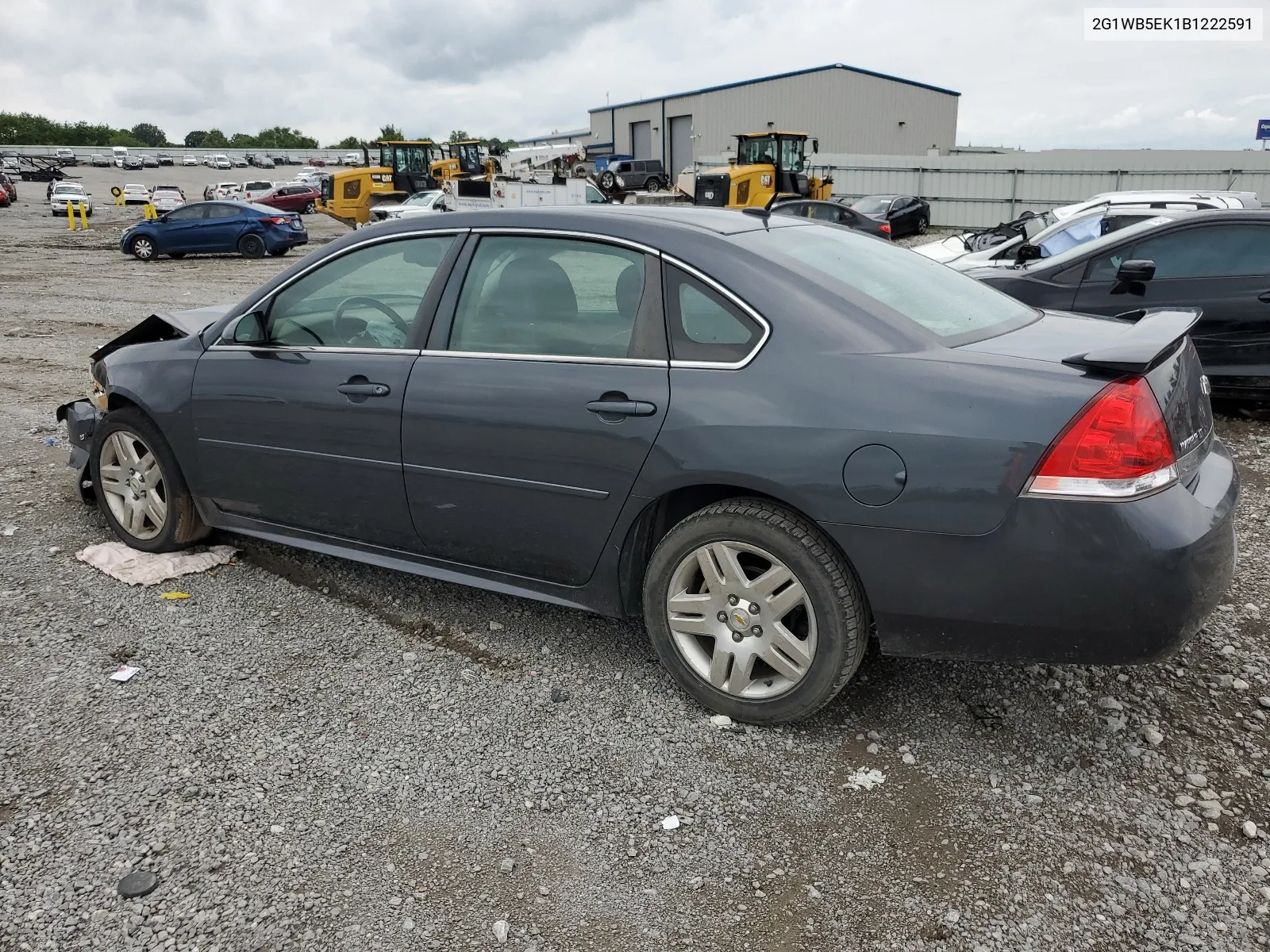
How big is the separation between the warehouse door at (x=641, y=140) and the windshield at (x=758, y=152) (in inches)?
1198

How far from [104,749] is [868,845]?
2356 mm

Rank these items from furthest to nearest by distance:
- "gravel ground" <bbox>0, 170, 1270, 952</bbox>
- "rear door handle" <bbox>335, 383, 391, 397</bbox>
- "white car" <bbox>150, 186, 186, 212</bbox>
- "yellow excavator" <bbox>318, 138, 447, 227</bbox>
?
"white car" <bbox>150, 186, 186, 212</bbox>, "yellow excavator" <bbox>318, 138, 447, 227</bbox>, "rear door handle" <bbox>335, 383, 391, 397</bbox>, "gravel ground" <bbox>0, 170, 1270, 952</bbox>

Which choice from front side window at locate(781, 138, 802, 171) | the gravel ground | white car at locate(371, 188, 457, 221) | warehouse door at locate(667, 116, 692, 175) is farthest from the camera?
warehouse door at locate(667, 116, 692, 175)

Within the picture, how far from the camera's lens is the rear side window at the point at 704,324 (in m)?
2.93

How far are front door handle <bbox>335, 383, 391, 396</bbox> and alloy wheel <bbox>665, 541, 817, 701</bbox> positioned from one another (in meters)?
1.30

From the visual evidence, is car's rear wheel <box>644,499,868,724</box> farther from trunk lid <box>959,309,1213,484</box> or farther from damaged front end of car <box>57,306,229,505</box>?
damaged front end of car <box>57,306,229,505</box>

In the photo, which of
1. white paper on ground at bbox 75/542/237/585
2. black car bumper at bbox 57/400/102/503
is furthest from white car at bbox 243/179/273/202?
white paper on ground at bbox 75/542/237/585

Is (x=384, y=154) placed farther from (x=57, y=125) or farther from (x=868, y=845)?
(x=57, y=125)

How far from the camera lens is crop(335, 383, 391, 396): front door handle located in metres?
3.50

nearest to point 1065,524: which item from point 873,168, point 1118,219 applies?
point 1118,219

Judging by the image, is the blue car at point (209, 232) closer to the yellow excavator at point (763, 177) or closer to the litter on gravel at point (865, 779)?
the yellow excavator at point (763, 177)

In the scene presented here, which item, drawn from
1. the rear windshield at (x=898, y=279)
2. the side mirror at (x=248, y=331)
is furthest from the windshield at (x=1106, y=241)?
the side mirror at (x=248, y=331)

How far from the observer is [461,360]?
3389mm

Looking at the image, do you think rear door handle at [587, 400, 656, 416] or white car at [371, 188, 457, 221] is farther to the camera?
white car at [371, 188, 457, 221]
